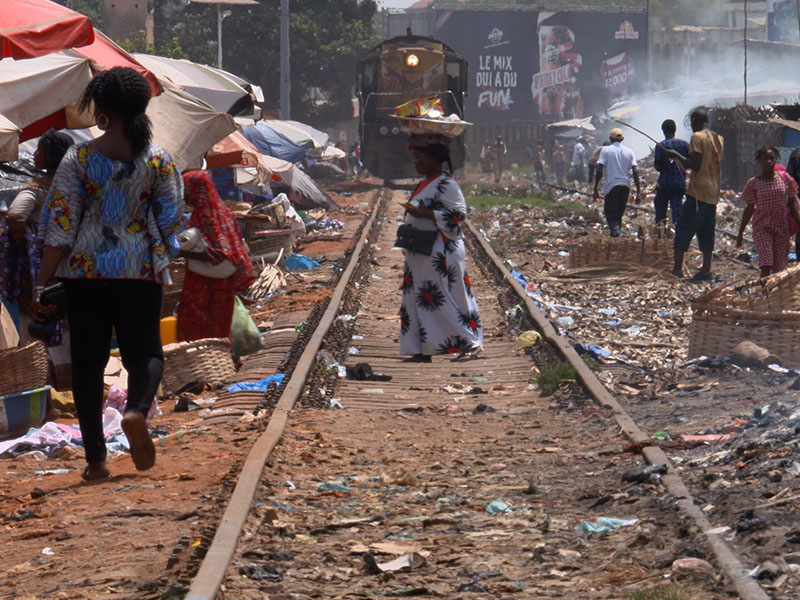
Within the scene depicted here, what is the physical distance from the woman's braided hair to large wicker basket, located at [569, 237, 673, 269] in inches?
399

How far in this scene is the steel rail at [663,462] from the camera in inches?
150

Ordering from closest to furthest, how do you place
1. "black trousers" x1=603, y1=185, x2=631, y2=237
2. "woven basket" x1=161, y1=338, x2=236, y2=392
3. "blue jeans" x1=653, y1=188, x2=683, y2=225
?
"woven basket" x1=161, y1=338, x2=236, y2=392 < "blue jeans" x1=653, y1=188, x2=683, y2=225 < "black trousers" x1=603, y1=185, x2=631, y2=237

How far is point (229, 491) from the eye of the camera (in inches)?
201

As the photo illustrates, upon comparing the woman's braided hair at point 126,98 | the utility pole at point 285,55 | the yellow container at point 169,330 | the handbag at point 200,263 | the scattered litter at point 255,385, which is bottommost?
the scattered litter at point 255,385

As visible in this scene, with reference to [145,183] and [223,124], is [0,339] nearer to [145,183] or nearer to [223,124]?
[145,183]

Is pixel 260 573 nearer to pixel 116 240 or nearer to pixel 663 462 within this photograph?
pixel 116 240

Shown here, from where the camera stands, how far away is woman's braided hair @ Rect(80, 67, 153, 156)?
5305 mm

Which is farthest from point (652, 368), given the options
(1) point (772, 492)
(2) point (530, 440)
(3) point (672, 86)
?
(3) point (672, 86)

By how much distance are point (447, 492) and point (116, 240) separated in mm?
1836

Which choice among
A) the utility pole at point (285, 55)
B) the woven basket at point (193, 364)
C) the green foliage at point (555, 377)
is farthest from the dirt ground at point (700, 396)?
the utility pole at point (285, 55)

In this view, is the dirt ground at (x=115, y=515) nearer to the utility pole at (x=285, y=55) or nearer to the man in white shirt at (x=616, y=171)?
the man in white shirt at (x=616, y=171)

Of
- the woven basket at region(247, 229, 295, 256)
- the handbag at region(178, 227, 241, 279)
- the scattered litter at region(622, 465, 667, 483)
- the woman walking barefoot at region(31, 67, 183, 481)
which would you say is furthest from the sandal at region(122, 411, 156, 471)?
the woven basket at region(247, 229, 295, 256)

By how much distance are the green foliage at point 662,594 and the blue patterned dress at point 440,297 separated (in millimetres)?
5091

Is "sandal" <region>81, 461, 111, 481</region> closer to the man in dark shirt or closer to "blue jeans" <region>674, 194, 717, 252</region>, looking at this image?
"blue jeans" <region>674, 194, 717, 252</region>
